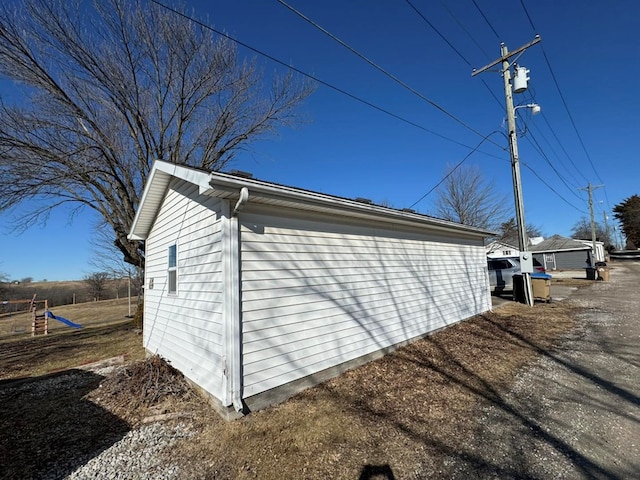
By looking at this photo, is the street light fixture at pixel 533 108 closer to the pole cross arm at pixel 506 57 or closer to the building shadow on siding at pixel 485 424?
the pole cross arm at pixel 506 57

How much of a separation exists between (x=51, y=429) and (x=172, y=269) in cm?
269

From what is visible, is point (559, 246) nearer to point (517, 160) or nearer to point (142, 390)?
point (517, 160)

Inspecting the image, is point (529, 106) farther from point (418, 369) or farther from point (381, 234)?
point (418, 369)

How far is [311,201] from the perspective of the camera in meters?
4.34

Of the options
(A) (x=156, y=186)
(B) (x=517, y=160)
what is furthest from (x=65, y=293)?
(B) (x=517, y=160)

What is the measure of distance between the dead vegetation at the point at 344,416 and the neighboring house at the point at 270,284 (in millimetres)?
313

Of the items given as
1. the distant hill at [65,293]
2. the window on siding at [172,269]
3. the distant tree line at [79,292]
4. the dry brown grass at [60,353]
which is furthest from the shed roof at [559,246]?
the distant hill at [65,293]

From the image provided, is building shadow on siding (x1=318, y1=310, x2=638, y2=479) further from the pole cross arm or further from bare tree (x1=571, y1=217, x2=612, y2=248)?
bare tree (x1=571, y1=217, x2=612, y2=248)

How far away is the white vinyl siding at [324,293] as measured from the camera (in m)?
4.00

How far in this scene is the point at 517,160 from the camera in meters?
11.1

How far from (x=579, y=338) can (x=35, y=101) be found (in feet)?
57.6

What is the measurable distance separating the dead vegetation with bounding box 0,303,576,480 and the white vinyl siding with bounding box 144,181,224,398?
46 centimetres

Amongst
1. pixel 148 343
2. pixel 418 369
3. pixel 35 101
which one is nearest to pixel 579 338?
pixel 418 369

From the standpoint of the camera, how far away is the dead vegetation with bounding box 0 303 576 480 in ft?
9.43
